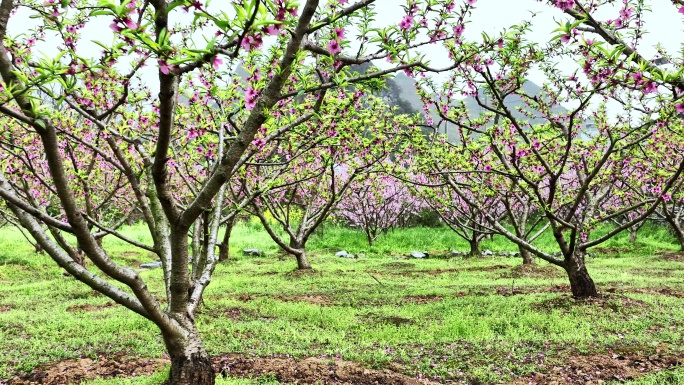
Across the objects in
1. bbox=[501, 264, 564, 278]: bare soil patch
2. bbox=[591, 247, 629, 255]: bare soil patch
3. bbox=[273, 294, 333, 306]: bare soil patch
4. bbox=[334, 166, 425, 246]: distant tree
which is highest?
bbox=[334, 166, 425, 246]: distant tree

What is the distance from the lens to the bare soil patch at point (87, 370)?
478 cm

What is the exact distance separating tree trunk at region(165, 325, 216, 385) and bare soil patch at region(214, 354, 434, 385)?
844mm

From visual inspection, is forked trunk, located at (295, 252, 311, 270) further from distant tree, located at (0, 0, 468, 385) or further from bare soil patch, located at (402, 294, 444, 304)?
distant tree, located at (0, 0, 468, 385)

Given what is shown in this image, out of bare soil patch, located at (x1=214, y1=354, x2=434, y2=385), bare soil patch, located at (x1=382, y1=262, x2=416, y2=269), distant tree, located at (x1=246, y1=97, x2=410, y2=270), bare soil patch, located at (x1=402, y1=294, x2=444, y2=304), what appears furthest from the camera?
bare soil patch, located at (x1=382, y1=262, x2=416, y2=269)

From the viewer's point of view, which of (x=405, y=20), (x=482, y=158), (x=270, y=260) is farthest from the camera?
(x=270, y=260)

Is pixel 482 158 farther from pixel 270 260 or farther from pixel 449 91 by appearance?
pixel 270 260

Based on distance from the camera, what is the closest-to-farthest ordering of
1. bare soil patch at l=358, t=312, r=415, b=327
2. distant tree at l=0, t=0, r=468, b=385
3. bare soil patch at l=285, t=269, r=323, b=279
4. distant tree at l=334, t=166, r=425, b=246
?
1. distant tree at l=0, t=0, r=468, b=385
2. bare soil patch at l=358, t=312, r=415, b=327
3. bare soil patch at l=285, t=269, r=323, b=279
4. distant tree at l=334, t=166, r=425, b=246

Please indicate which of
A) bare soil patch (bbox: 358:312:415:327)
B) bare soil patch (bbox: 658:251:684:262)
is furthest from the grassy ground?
bare soil patch (bbox: 658:251:684:262)

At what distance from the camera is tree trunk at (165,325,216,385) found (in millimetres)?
4047

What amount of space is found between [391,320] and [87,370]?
14.4 feet

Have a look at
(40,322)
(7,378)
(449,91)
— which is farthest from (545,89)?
(40,322)

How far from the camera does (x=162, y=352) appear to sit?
5.78 meters

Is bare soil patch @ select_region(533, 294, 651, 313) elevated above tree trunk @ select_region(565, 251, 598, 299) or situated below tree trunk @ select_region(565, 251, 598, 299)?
below

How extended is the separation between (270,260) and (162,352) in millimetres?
11553
